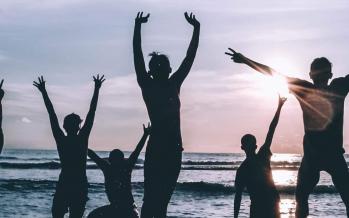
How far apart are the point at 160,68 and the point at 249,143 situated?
2635 mm

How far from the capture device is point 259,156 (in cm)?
700

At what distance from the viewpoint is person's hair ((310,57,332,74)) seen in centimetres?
575

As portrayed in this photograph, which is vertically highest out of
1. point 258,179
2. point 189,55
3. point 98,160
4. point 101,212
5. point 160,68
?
point 189,55

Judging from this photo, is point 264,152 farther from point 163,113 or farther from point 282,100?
point 163,113

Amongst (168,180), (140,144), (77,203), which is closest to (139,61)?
(168,180)

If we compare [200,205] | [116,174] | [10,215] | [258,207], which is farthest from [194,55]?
[200,205]

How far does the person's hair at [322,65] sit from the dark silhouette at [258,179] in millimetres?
1466

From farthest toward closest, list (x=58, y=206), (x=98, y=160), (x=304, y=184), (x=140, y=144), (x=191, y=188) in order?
(x=191, y=188) < (x=58, y=206) < (x=98, y=160) < (x=140, y=144) < (x=304, y=184)

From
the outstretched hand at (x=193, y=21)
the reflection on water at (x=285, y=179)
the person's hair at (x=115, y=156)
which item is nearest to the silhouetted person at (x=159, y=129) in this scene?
the outstretched hand at (x=193, y=21)

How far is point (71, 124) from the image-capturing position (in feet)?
21.7

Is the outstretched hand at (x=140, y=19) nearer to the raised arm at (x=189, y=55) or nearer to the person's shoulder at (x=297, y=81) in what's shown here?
the raised arm at (x=189, y=55)

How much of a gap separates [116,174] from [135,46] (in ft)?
8.35

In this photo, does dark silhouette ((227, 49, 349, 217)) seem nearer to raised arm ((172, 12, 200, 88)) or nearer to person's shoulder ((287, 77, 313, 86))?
person's shoulder ((287, 77, 313, 86))

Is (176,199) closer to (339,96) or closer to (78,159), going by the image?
(78,159)
